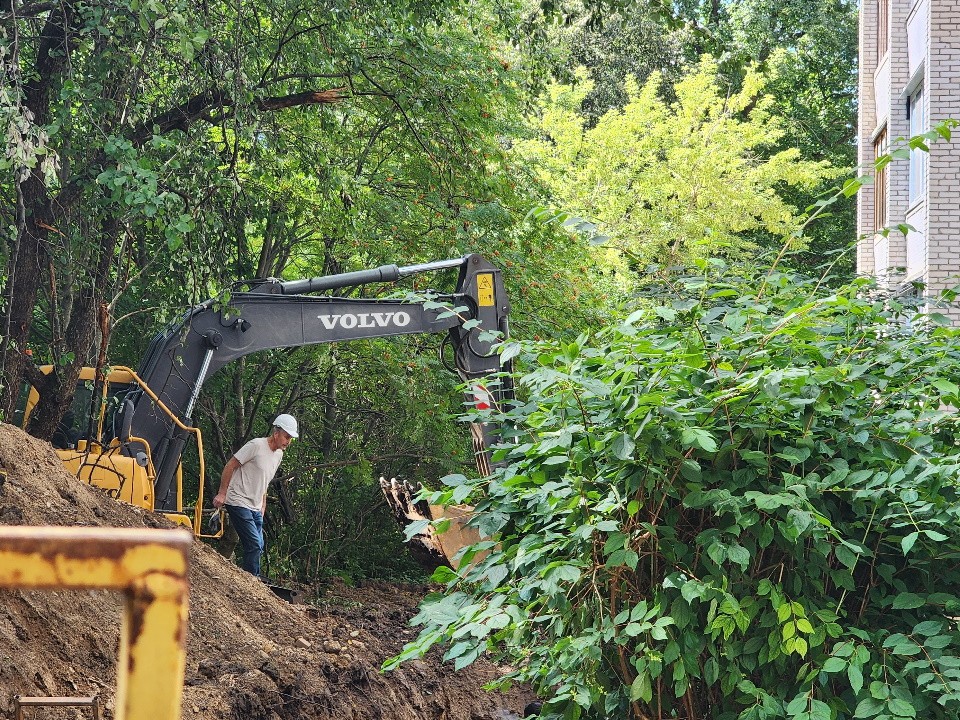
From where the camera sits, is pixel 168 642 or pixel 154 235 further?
pixel 154 235

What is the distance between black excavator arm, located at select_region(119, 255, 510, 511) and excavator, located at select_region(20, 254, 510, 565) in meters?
0.01

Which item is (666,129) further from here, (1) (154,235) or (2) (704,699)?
(2) (704,699)

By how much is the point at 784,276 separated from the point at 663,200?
3105cm

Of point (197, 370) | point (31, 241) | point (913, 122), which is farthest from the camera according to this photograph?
point (913, 122)

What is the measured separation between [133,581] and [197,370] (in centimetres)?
1097

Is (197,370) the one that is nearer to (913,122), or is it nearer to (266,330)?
(266,330)

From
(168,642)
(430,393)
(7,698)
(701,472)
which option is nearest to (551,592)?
(701,472)

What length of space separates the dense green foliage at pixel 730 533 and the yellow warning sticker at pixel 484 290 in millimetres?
8719

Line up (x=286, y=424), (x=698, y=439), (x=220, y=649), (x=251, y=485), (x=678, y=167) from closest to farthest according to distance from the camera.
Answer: (x=698, y=439) → (x=220, y=649) → (x=286, y=424) → (x=251, y=485) → (x=678, y=167)

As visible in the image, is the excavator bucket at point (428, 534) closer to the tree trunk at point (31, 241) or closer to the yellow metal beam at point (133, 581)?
the tree trunk at point (31, 241)

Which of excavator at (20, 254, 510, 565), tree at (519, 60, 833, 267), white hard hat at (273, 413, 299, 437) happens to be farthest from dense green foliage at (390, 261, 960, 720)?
tree at (519, 60, 833, 267)

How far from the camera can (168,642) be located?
107 cm

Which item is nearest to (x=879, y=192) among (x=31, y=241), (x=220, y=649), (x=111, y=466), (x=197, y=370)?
(x=197, y=370)

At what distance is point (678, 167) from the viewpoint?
3484 cm
